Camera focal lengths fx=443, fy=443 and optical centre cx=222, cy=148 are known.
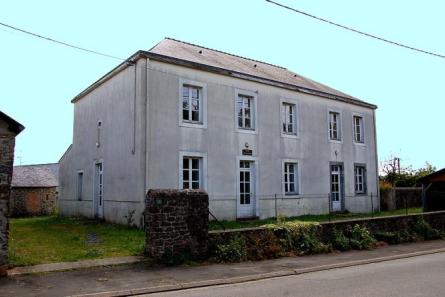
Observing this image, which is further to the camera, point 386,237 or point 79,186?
point 79,186

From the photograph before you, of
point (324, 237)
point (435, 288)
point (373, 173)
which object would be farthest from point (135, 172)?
point (373, 173)

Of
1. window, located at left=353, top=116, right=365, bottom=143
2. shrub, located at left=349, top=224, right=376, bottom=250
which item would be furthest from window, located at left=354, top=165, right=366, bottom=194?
shrub, located at left=349, top=224, right=376, bottom=250

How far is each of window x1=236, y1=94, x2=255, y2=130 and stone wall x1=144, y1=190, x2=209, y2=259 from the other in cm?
909

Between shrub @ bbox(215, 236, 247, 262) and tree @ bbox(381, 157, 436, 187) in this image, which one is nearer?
shrub @ bbox(215, 236, 247, 262)

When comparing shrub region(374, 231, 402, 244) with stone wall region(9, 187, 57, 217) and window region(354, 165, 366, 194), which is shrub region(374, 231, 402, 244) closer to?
window region(354, 165, 366, 194)

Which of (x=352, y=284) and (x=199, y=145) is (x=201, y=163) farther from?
(x=352, y=284)

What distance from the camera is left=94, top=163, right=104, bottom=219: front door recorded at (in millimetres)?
19859

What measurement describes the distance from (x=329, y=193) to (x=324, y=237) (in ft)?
33.0

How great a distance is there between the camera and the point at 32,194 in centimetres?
2739

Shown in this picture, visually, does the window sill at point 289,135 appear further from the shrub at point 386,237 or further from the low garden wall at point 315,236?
the shrub at point 386,237

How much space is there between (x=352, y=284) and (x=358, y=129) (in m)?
18.7

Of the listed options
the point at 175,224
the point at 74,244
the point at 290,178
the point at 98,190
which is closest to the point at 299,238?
the point at 175,224

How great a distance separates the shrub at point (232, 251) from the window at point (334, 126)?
13.9 metres

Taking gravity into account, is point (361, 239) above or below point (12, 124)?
below
